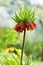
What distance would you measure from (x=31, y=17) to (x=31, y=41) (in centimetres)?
364

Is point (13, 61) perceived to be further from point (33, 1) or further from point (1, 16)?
point (33, 1)

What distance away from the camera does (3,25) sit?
14.4ft

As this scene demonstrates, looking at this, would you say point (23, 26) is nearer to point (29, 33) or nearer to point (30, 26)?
point (30, 26)

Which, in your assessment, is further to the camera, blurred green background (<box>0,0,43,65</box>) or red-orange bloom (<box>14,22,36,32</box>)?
blurred green background (<box>0,0,43,65</box>)

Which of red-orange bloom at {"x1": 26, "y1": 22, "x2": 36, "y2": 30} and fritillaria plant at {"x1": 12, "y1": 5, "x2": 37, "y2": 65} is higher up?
fritillaria plant at {"x1": 12, "y1": 5, "x2": 37, "y2": 65}

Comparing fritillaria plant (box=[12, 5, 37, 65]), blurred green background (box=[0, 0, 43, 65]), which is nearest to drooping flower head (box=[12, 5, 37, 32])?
fritillaria plant (box=[12, 5, 37, 65])

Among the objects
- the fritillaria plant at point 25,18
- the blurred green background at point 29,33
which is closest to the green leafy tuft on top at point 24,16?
the fritillaria plant at point 25,18

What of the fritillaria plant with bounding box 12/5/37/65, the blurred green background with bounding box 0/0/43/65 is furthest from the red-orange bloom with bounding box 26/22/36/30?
the blurred green background with bounding box 0/0/43/65

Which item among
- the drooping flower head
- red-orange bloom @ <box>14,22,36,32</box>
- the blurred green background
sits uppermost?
the drooping flower head

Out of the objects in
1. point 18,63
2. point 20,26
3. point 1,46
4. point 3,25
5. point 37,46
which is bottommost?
point 37,46

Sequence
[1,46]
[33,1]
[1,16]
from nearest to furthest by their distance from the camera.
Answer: [1,46]
[1,16]
[33,1]

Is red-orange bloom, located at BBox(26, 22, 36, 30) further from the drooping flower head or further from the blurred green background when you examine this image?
the blurred green background

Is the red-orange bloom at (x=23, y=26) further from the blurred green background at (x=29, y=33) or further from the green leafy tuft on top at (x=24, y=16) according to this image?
the blurred green background at (x=29, y=33)

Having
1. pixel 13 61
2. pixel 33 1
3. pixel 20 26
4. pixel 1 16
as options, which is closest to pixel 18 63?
pixel 13 61
